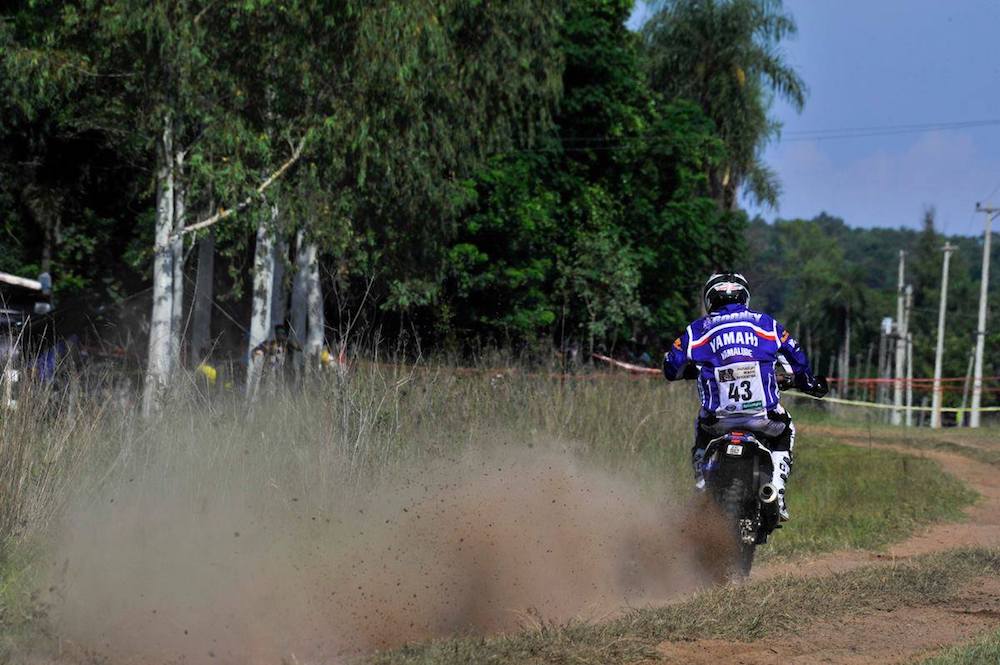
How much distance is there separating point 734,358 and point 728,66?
123 ft

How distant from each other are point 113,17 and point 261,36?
197 cm

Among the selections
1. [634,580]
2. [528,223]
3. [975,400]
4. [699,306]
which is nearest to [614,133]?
[528,223]

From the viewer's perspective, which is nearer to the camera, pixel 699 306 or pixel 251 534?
pixel 251 534

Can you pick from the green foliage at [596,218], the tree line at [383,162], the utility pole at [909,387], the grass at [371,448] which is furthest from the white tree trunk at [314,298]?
the utility pole at [909,387]

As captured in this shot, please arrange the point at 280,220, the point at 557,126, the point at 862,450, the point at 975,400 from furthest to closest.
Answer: the point at 975,400
the point at 557,126
the point at 862,450
the point at 280,220

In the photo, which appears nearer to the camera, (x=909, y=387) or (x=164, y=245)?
(x=164, y=245)

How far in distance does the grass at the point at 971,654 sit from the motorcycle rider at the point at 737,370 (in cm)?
177

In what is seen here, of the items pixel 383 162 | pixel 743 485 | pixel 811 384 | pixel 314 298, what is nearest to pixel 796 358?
pixel 811 384

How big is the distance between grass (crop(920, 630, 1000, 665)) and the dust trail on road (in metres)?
1.97

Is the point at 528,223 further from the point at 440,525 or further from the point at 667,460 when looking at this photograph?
the point at 440,525

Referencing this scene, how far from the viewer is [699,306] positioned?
45.5 metres

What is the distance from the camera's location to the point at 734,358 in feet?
27.5

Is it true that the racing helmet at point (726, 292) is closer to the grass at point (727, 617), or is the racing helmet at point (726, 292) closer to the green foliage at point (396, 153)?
the grass at point (727, 617)

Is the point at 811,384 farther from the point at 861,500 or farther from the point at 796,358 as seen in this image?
the point at 861,500
